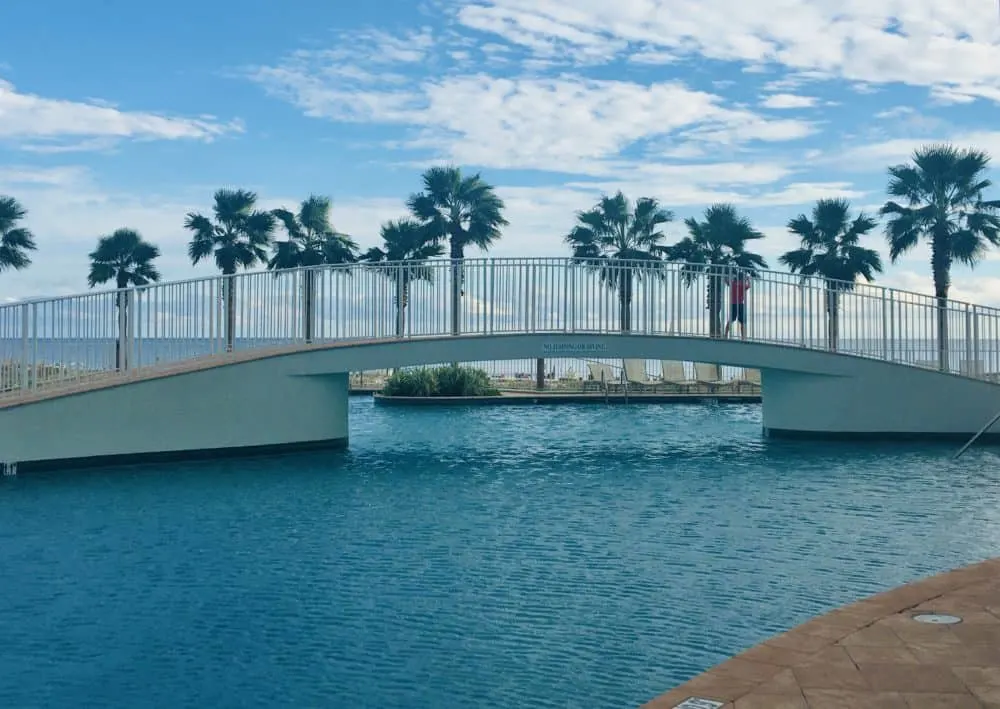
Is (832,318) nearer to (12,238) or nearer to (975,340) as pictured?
(975,340)

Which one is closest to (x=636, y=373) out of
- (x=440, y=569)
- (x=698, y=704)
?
(x=440, y=569)

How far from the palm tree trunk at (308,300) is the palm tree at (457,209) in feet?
39.1

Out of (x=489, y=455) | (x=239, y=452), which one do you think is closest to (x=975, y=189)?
(x=489, y=455)

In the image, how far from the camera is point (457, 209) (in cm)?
3350

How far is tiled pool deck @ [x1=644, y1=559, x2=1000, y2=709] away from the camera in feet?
17.3

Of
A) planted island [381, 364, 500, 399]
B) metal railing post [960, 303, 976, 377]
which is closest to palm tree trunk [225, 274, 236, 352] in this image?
planted island [381, 364, 500, 399]

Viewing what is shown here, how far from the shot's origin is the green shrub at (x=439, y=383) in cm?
3659

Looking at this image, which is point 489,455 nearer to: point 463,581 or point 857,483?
point 857,483

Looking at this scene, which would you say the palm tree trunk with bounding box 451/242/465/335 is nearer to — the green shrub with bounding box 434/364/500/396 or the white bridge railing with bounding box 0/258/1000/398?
the white bridge railing with bounding box 0/258/1000/398

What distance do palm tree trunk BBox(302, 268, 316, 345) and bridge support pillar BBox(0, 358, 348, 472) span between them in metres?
1.00

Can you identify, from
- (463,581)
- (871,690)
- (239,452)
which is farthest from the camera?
(239,452)

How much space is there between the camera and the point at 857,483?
16.8 meters

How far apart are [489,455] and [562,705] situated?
14.9 m

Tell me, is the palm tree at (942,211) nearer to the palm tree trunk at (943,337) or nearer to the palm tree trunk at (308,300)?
the palm tree trunk at (943,337)
